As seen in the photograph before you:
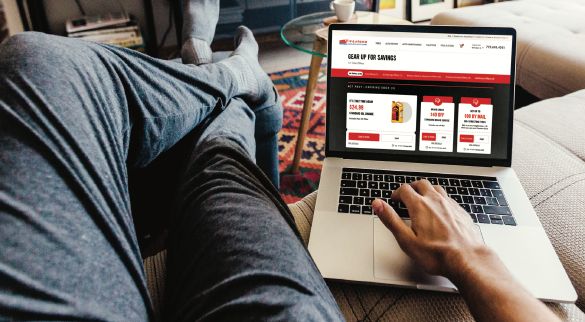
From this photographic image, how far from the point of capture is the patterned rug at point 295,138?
1.45 m

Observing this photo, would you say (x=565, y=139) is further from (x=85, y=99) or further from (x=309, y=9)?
(x=309, y=9)

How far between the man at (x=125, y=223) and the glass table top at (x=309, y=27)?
805mm

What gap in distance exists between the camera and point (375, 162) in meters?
0.80

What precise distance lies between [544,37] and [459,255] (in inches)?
49.9

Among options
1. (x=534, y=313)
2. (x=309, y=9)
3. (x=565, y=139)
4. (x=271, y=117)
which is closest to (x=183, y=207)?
(x=534, y=313)

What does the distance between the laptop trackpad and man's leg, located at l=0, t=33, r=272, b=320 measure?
28 centimetres

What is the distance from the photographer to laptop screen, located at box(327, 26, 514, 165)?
764 mm

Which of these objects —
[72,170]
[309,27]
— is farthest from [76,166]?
[309,27]

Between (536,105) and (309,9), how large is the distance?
5.85 ft

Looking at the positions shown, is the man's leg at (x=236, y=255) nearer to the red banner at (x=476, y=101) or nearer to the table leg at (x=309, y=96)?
the red banner at (x=476, y=101)

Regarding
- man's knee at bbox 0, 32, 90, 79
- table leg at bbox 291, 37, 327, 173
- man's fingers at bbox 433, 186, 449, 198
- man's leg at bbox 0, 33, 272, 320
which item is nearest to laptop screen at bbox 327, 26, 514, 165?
man's fingers at bbox 433, 186, 449, 198

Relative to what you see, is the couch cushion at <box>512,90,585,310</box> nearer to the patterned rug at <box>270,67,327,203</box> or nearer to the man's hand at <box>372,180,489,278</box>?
the man's hand at <box>372,180,489,278</box>

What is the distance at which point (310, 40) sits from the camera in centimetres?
151

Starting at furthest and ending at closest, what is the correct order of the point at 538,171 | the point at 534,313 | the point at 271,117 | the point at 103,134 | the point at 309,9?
the point at 309,9 → the point at 271,117 → the point at 538,171 → the point at 103,134 → the point at 534,313
